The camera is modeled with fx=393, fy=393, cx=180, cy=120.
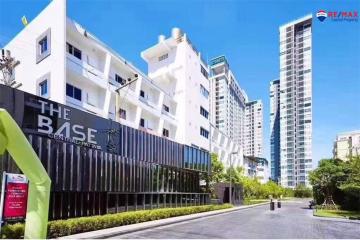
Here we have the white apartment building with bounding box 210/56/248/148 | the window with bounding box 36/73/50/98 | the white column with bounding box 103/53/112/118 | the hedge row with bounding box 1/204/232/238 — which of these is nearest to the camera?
the hedge row with bounding box 1/204/232/238

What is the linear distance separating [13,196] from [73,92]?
1872 centimetres

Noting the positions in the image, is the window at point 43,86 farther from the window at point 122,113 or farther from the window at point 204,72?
the window at point 204,72

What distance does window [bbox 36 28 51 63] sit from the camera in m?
28.6

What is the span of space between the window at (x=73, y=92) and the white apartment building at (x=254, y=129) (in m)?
145


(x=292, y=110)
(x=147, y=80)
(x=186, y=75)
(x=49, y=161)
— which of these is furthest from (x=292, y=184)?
(x=49, y=161)

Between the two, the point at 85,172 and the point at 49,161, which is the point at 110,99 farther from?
the point at 49,161

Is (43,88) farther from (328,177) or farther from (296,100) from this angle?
(296,100)

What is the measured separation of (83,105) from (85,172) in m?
11.5

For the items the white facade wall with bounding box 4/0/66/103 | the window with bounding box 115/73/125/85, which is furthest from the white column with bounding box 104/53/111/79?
the white facade wall with bounding box 4/0/66/103

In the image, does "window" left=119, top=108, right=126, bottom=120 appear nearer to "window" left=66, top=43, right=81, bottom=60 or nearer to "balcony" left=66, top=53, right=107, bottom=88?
"balcony" left=66, top=53, right=107, bottom=88

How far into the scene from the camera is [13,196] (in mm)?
12914

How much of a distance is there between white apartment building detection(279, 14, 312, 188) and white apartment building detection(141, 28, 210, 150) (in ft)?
291

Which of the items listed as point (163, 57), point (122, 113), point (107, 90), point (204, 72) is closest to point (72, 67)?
point (107, 90)

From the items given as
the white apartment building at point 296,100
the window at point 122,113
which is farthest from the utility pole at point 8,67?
the white apartment building at point 296,100
